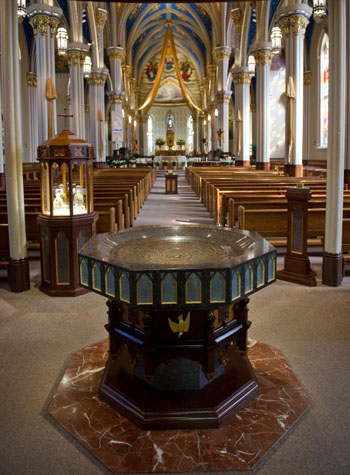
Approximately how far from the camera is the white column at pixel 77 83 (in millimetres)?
17016

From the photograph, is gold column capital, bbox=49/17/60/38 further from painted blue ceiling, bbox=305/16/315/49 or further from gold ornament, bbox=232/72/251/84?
painted blue ceiling, bbox=305/16/315/49

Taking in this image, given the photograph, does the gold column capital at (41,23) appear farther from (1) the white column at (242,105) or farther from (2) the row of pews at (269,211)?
(1) the white column at (242,105)

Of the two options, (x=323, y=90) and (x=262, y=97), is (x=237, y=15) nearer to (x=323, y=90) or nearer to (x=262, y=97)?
(x=262, y=97)

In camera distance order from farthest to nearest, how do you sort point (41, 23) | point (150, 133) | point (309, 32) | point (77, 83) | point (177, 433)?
point (150, 133)
point (309, 32)
point (77, 83)
point (41, 23)
point (177, 433)

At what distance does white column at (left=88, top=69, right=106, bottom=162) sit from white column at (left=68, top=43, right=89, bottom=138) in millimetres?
3534

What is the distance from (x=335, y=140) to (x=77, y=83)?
1391cm

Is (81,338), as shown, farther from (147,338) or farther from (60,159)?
(60,159)

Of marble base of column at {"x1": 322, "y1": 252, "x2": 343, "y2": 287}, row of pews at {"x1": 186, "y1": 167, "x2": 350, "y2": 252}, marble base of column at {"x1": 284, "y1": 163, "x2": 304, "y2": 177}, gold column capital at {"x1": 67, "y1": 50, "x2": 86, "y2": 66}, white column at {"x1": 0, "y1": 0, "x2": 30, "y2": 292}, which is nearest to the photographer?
white column at {"x1": 0, "y1": 0, "x2": 30, "y2": 292}

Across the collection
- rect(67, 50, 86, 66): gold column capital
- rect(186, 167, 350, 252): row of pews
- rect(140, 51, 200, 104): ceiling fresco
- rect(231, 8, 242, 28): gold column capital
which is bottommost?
rect(186, 167, 350, 252): row of pews

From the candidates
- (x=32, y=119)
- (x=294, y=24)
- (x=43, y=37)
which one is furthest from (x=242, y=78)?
(x=43, y=37)

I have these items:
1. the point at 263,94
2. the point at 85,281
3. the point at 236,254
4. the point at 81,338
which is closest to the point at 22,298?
the point at 81,338

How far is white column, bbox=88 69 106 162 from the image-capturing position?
2100cm

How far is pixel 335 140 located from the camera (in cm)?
542

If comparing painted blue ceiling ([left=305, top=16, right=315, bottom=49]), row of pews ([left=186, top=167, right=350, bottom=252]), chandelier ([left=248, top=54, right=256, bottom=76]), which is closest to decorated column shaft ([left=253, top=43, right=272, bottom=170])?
chandelier ([left=248, top=54, right=256, bottom=76])
